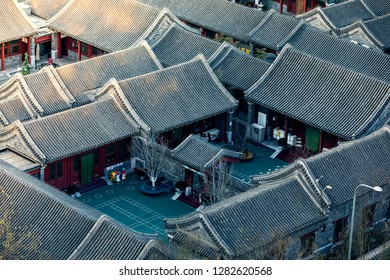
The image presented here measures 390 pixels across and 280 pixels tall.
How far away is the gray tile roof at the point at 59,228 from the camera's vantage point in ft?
159

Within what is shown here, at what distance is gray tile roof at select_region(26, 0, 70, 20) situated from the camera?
83019 mm

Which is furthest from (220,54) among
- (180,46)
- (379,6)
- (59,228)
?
(59,228)

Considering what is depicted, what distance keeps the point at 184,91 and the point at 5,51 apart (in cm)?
1936

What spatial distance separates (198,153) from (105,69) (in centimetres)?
1166

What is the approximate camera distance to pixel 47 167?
2376 inches

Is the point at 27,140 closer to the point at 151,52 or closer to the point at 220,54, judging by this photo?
the point at 151,52

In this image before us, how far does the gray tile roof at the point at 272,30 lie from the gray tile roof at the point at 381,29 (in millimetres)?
6071

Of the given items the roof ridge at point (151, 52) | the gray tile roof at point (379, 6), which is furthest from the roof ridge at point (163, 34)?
the gray tile roof at point (379, 6)

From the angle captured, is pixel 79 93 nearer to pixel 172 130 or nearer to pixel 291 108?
pixel 172 130

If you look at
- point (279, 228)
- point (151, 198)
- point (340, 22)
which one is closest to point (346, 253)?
point (279, 228)

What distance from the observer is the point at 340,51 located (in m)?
74.4

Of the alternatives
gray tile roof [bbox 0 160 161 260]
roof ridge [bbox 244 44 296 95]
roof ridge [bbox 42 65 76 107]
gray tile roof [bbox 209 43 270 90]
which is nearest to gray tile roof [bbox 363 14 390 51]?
roof ridge [bbox 244 44 296 95]

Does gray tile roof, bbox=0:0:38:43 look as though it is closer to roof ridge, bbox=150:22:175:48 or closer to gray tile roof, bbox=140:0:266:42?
roof ridge, bbox=150:22:175:48

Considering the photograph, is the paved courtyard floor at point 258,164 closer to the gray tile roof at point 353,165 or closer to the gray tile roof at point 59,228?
the gray tile roof at point 353,165
